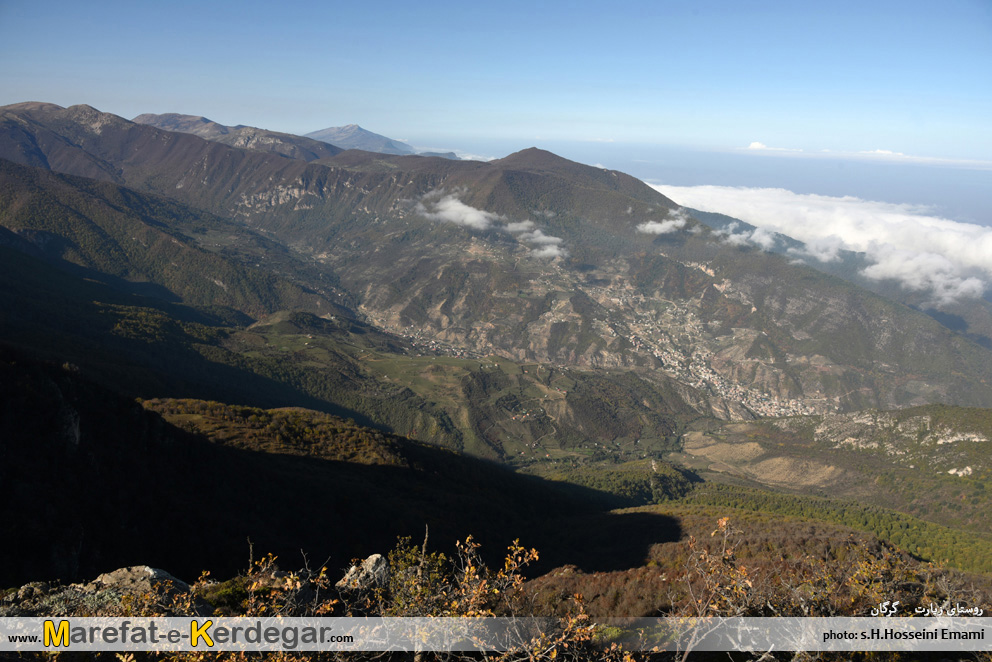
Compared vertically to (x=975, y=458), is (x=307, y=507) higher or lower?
higher

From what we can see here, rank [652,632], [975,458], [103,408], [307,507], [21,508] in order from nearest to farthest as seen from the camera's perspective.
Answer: [652,632] → [21,508] → [103,408] → [307,507] → [975,458]

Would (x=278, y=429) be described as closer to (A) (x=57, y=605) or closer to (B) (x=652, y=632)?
(A) (x=57, y=605)

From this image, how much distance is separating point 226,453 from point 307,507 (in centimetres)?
1288

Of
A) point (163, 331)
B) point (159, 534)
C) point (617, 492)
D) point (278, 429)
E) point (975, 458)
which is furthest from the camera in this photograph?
point (163, 331)

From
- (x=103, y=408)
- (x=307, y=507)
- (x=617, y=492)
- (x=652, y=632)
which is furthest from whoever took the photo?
(x=617, y=492)

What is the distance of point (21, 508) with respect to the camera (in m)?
31.8

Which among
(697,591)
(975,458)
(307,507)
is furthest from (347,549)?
(975,458)

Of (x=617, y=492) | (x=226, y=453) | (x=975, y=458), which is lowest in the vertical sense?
(x=617, y=492)

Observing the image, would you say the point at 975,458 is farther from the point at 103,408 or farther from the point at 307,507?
the point at 103,408

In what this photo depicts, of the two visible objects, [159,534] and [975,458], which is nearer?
[159,534]

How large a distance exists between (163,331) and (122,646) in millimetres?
195454

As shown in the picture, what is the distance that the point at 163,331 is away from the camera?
176 m

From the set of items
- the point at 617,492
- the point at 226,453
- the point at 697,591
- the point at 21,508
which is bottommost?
the point at 617,492

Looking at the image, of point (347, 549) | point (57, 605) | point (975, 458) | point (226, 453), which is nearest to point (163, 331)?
point (226, 453)
